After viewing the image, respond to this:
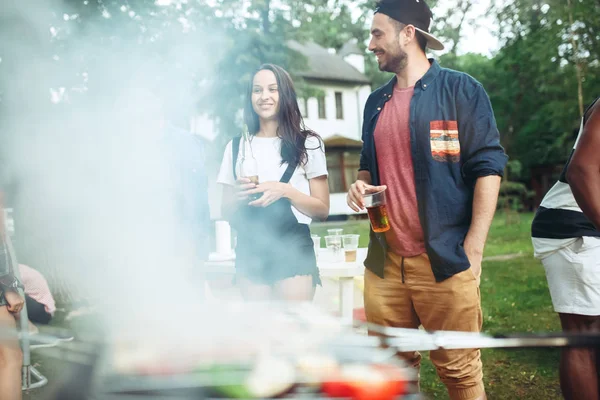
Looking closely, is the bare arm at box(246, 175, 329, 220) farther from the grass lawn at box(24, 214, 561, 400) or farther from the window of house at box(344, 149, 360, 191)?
the window of house at box(344, 149, 360, 191)

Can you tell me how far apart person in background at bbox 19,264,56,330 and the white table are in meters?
1.24

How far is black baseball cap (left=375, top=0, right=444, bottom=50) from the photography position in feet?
7.45

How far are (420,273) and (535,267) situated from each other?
724 cm

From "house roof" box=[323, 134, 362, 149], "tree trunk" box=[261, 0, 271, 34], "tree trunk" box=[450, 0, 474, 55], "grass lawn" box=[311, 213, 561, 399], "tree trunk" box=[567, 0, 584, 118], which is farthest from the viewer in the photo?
"house roof" box=[323, 134, 362, 149]

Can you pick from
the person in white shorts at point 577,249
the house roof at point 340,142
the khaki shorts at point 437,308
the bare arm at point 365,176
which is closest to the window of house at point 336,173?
the house roof at point 340,142

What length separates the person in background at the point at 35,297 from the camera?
3.97 metres

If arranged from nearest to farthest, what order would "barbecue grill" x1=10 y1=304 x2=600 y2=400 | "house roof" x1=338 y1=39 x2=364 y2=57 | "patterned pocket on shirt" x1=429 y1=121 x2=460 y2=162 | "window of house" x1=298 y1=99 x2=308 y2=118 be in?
1. "barbecue grill" x1=10 y1=304 x2=600 y2=400
2. "patterned pocket on shirt" x1=429 y1=121 x2=460 y2=162
3. "window of house" x1=298 y1=99 x2=308 y2=118
4. "house roof" x1=338 y1=39 x2=364 y2=57

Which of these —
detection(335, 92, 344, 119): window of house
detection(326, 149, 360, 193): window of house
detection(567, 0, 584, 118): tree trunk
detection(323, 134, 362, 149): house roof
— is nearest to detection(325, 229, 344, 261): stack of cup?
detection(567, 0, 584, 118): tree trunk

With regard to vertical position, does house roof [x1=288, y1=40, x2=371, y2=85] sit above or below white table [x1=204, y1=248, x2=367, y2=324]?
above

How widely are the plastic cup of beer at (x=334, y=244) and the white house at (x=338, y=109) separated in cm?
1811

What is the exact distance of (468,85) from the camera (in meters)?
2.20

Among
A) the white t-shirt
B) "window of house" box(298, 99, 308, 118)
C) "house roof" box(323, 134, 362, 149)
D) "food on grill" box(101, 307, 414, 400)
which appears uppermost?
"window of house" box(298, 99, 308, 118)

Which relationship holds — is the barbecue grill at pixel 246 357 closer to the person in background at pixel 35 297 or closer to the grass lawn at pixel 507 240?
the person in background at pixel 35 297

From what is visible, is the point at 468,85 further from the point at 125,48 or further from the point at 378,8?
the point at 125,48
